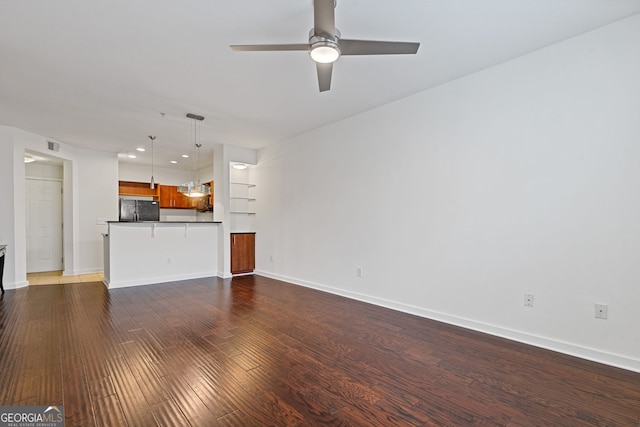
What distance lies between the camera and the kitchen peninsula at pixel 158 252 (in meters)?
4.96

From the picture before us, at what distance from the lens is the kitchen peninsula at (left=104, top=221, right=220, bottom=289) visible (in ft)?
16.3

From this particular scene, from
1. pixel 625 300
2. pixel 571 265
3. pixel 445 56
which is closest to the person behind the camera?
pixel 625 300

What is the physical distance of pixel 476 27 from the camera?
235 cm

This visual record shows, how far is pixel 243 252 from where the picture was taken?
20.0 feet

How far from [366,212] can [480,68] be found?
2.10m

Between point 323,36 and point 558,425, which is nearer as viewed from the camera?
point 558,425

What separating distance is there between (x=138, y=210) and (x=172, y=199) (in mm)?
1273

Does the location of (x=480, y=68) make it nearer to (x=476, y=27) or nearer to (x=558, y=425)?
(x=476, y=27)

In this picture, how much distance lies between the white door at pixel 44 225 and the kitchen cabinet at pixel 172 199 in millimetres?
2162

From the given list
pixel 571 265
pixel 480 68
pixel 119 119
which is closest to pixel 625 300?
pixel 571 265

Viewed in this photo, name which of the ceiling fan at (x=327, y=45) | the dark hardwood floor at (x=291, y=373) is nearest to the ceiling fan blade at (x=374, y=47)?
the ceiling fan at (x=327, y=45)

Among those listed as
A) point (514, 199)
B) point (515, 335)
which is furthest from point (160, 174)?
point (515, 335)

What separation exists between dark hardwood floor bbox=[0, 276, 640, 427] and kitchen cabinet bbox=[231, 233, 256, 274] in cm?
243

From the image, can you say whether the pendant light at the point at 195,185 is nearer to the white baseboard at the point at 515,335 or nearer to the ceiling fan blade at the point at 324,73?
the ceiling fan blade at the point at 324,73
